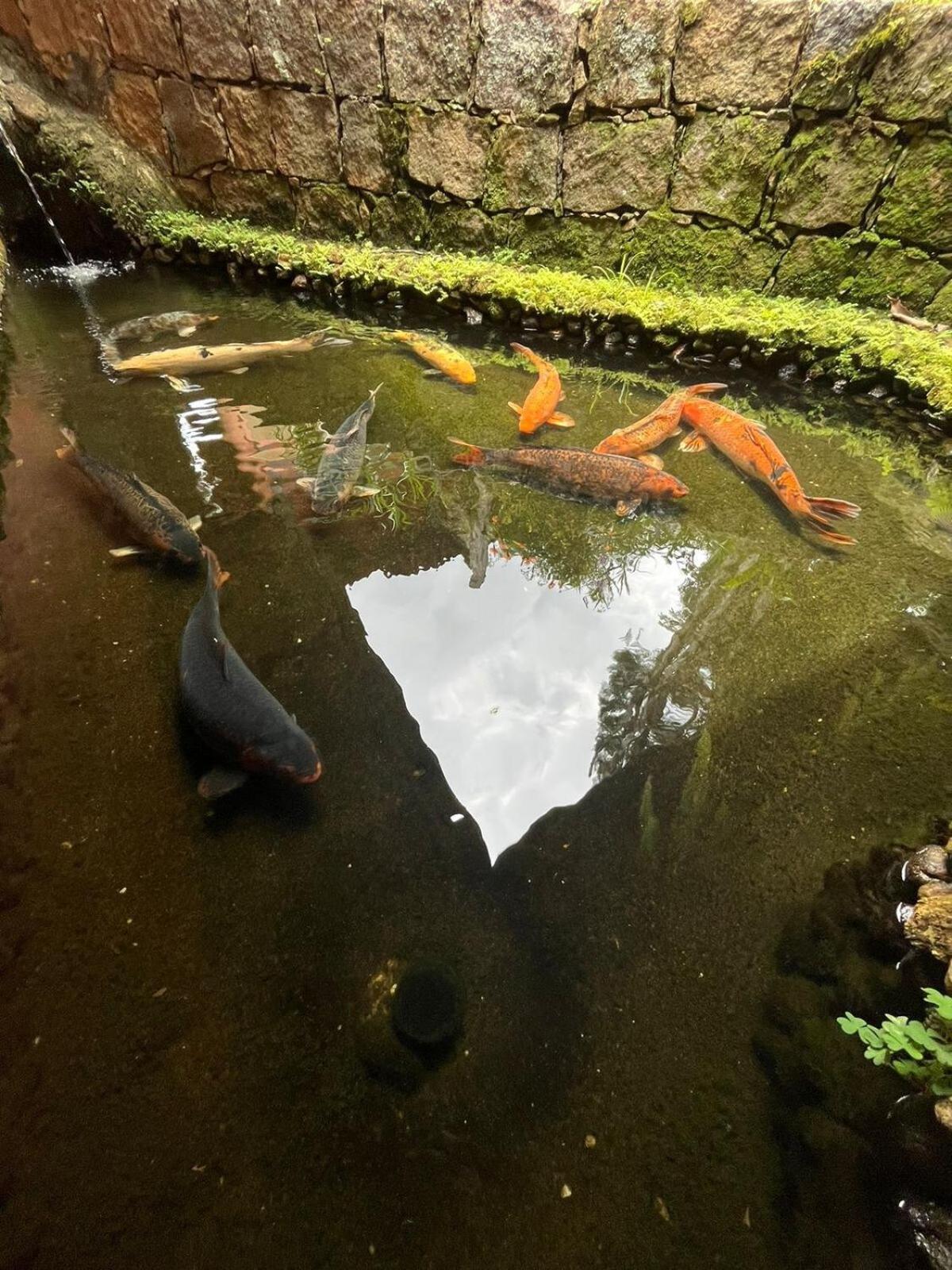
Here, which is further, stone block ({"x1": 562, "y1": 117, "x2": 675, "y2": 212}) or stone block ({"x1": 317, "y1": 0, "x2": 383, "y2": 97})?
stone block ({"x1": 317, "y1": 0, "x2": 383, "y2": 97})

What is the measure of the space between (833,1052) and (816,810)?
0.93 m

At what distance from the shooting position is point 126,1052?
1829 mm

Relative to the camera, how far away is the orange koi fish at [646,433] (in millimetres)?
4371

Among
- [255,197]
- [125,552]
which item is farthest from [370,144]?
[125,552]

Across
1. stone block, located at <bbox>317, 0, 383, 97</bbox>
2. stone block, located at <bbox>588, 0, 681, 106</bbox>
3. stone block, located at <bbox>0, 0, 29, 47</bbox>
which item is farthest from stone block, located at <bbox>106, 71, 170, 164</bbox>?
stone block, located at <bbox>588, 0, 681, 106</bbox>

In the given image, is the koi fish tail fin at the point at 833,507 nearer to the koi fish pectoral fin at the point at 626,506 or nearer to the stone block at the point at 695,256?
the koi fish pectoral fin at the point at 626,506

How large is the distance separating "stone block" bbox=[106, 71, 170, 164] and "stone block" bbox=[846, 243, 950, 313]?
Result: 26.2 feet

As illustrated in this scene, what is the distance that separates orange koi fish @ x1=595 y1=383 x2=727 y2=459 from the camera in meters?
4.37

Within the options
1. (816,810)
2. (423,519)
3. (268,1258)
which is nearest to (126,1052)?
(268,1258)

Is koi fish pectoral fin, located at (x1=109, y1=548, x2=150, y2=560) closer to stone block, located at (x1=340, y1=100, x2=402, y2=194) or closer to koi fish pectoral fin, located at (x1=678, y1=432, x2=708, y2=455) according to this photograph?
koi fish pectoral fin, located at (x1=678, y1=432, x2=708, y2=455)

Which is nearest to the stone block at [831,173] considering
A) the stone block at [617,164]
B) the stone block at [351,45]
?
the stone block at [617,164]

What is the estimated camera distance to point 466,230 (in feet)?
22.1

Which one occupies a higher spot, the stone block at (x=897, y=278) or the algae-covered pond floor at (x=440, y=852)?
the stone block at (x=897, y=278)

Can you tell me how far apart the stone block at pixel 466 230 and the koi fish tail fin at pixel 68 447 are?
4.79m
